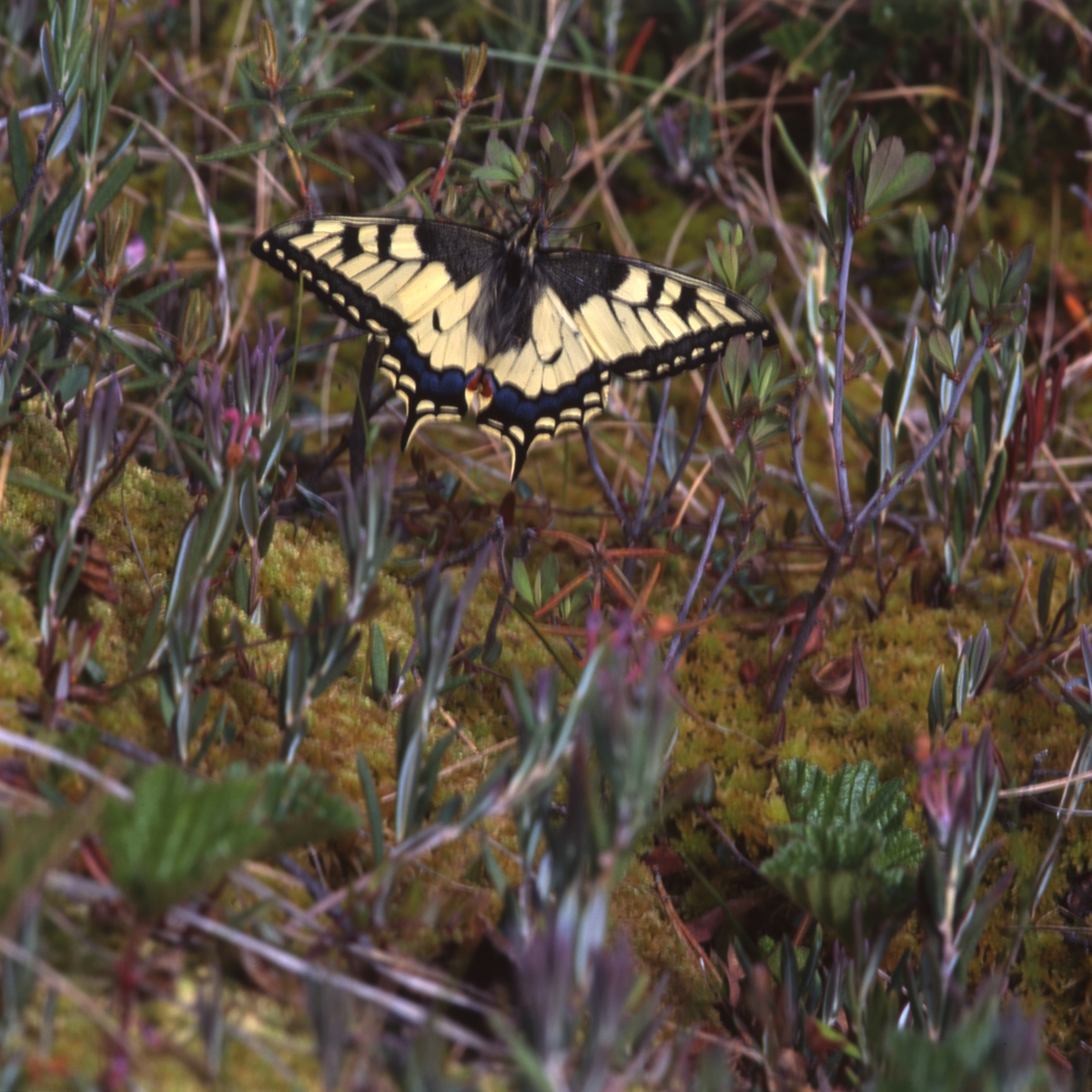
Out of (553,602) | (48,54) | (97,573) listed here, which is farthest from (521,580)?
(48,54)

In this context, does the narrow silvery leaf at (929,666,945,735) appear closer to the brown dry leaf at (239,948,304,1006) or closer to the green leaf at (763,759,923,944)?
the green leaf at (763,759,923,944)

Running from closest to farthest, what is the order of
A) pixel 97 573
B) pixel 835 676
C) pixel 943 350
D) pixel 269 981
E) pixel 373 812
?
pixel 269 981 < pixel 373 812 < pixel 97 573 < pixel 943 350 < pixel 835 676

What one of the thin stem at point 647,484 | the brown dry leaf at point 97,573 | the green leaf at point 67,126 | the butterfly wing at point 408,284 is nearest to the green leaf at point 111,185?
the green leaf at point 67,126

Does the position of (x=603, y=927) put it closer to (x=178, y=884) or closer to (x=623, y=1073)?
(x=623, y=1073)

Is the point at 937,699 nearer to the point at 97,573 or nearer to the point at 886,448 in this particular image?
the point at 886,448

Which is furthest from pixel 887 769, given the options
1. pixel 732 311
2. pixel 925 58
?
pixel 925 58

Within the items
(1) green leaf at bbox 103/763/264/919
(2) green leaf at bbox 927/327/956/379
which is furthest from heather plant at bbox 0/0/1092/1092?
(2) green leaf at bbox 927/327/956/379
